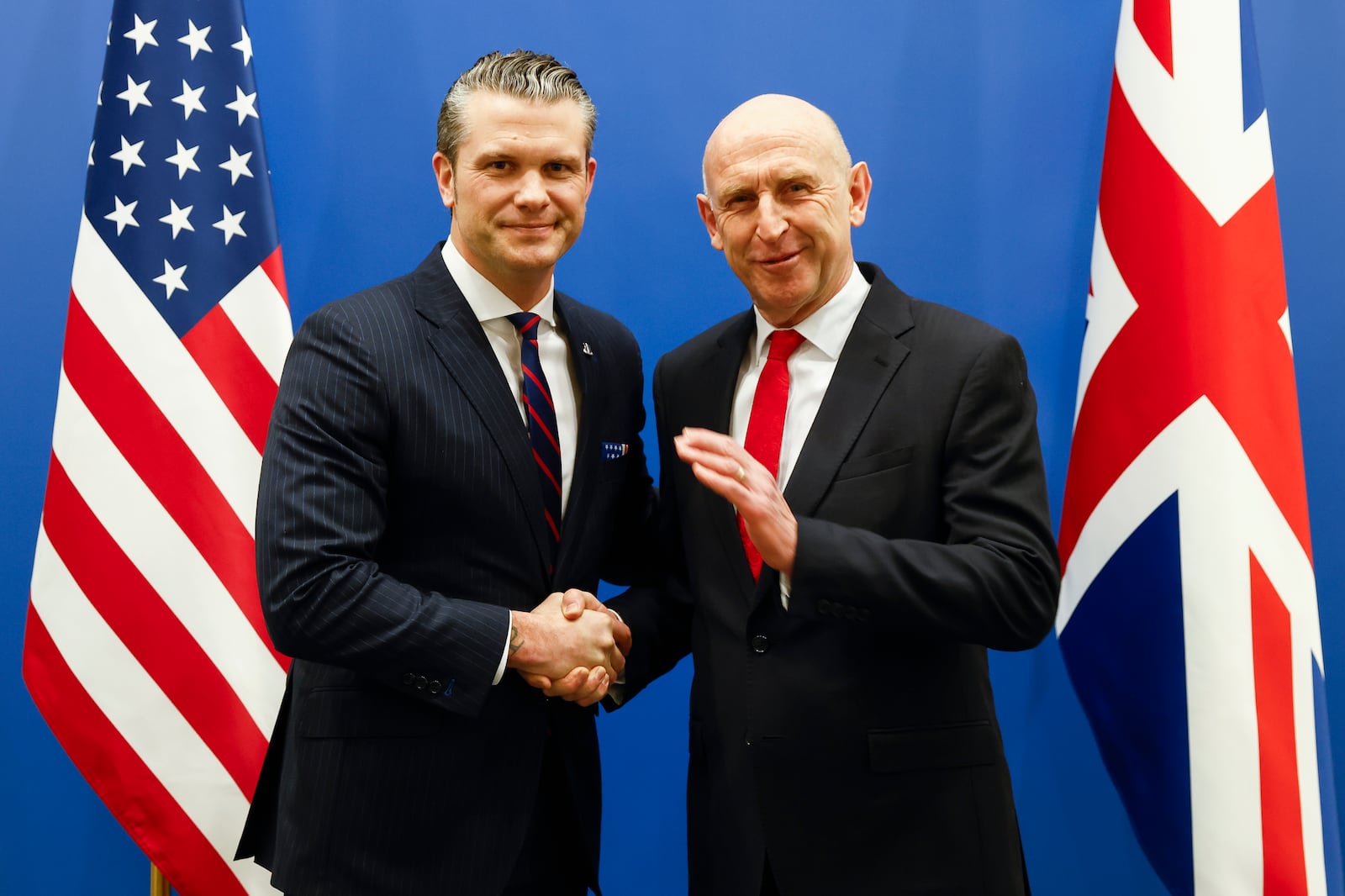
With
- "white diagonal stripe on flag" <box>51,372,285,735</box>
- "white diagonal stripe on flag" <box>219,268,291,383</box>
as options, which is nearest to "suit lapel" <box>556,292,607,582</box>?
"white diagonal stripe on flag" <box>219,268,291,383</box>

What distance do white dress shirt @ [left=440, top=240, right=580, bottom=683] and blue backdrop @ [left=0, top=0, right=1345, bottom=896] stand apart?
36.6 inches

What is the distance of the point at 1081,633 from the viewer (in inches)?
98.6

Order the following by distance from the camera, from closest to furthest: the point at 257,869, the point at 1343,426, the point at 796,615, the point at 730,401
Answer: the point at 796,615, the point at 730,401, the point at 257,869, the point at 1343,426

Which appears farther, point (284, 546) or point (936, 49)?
point (936, 49)

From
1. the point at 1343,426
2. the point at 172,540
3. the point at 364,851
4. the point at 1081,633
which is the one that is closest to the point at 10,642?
the point at 172,540

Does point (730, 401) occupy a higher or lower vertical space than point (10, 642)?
higher

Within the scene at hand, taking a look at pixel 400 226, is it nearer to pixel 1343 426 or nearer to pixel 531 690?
pixel 531 690

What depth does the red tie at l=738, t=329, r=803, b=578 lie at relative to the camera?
1863 mm

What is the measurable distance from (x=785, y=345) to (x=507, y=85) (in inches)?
28.0

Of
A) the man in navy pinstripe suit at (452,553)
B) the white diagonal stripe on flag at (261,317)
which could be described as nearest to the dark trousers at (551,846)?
the man in navy pinstripe suit at (452,553)

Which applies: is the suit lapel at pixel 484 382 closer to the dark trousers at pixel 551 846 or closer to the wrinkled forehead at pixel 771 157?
the dark trousers at pixel 551 846

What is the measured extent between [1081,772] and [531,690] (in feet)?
6.06

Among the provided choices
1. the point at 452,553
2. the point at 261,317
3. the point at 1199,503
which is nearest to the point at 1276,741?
the point at 1199,503

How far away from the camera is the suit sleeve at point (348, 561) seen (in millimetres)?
1692
